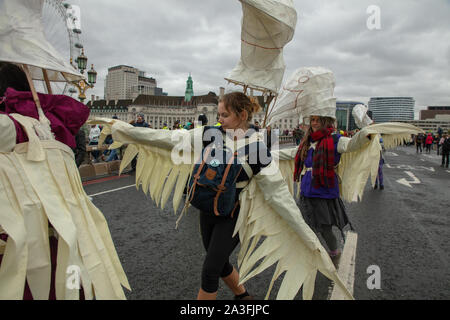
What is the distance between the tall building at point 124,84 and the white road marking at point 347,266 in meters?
147

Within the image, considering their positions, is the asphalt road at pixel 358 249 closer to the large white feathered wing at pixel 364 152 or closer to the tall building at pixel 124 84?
the large white feathered wing at pixel 364 152

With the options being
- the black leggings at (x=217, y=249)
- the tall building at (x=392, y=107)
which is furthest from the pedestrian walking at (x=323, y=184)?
the tall building at (x=392, y=107)

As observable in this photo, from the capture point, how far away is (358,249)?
154 inches

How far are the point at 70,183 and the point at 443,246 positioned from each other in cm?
498

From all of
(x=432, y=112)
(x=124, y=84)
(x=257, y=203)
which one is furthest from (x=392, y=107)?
(x=124, y=84)

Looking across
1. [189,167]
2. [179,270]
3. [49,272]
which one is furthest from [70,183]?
[179,270]

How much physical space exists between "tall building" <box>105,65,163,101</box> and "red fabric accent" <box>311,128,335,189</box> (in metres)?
148

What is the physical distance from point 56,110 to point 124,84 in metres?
157

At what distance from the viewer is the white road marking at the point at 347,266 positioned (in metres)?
2.79

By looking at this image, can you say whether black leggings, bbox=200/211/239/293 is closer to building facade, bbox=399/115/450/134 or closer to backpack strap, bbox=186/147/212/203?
backpack strap, bbox=186/147/212/203

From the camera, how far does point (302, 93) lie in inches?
120

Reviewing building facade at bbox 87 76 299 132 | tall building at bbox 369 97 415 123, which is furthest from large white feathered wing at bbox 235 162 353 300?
building facade at bbox 87 76 299 132

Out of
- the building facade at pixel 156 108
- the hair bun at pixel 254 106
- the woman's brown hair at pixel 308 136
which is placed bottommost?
the woman's brown hair at pixel 308 136

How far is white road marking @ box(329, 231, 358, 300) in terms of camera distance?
2789mm
